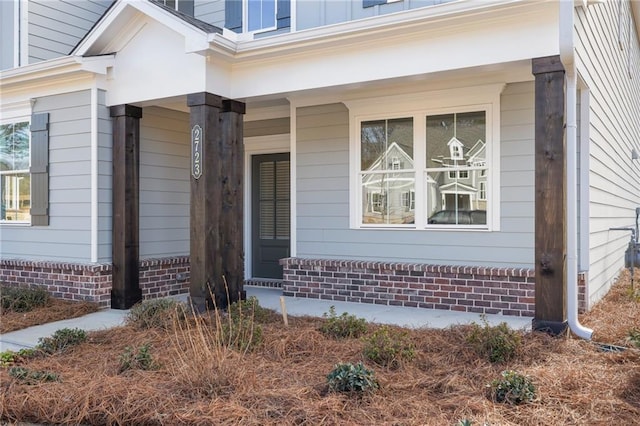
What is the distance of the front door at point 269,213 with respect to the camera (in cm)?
852

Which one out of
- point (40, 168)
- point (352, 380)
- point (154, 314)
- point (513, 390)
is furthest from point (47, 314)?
point (513, 390)

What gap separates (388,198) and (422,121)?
41.8 inches

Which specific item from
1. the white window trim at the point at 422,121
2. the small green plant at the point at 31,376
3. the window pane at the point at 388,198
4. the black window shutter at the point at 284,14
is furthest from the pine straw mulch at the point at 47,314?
the black window shutter at the point at 284,14

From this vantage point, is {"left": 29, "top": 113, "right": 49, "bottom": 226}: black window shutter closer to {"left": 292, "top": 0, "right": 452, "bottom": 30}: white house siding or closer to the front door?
the front door

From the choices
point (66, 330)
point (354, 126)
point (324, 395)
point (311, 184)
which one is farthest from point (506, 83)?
point (66, 330)

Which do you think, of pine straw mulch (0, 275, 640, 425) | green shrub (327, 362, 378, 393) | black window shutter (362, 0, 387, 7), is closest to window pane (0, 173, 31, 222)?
pine straw mulch (0, 275, 640, 425)

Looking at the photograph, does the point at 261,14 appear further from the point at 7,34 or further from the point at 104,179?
the point at 7,34

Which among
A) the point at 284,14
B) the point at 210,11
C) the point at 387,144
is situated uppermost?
the point at 210,11

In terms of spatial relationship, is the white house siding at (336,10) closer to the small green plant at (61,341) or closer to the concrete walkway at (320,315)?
the concrete walkway at (320,315)

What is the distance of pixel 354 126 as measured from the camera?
7125mm

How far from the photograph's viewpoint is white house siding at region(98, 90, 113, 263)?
22.8ft

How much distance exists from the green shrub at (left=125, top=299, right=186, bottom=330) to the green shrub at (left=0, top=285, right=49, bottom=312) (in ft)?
5.87

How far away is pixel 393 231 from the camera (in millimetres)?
6906

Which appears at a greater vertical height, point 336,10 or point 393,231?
point 336,10
